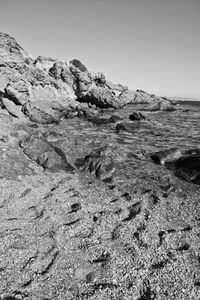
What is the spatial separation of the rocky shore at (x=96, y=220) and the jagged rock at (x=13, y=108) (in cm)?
825

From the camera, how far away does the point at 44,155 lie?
17.7 meters

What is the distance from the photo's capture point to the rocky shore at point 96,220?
24.5 feet

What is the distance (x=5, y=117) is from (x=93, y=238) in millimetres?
22773

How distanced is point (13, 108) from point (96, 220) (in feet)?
86.9

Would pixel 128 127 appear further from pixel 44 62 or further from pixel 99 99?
pixel 44 62

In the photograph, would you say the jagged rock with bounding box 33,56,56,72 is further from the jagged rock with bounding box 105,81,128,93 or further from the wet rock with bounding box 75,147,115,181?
the wet rock with bounding box 75,147,115,181

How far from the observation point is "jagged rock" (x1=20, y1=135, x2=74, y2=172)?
16.7m

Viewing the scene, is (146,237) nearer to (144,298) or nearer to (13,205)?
(144,298)

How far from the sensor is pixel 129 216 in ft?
36.4

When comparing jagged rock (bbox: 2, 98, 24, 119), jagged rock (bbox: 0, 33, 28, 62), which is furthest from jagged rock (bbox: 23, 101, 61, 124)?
jagged rock (bbox: 0, 33, 28, 62)

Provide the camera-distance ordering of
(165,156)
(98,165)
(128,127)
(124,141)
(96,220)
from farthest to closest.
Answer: (128,127) → (124,141) → (165,156) → (98,165) → (96,220)

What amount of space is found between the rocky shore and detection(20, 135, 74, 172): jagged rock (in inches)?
2.8

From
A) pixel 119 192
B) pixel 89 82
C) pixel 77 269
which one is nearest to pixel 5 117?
pixel 119 192

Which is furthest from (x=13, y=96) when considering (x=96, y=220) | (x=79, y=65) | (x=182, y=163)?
(x=79, y=65)
